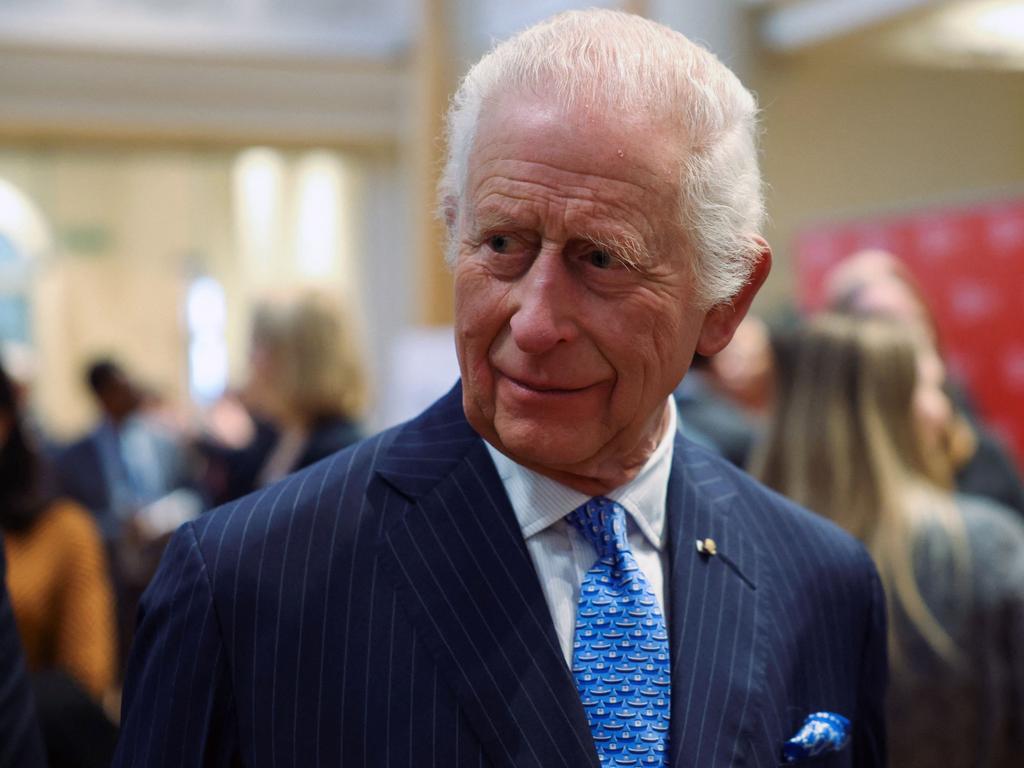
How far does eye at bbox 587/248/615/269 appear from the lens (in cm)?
143

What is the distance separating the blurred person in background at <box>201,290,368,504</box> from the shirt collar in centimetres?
226

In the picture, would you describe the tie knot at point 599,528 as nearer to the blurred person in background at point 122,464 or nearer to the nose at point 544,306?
the nose at point 544,306

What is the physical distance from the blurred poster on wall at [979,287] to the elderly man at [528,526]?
4020 millimetres

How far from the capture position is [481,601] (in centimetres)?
146

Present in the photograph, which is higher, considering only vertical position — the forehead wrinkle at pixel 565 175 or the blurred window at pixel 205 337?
the forehead wrinkle at pixel 565 175

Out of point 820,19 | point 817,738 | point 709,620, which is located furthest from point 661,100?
point 820,19

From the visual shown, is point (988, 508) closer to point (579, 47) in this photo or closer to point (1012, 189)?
point (579, 47)

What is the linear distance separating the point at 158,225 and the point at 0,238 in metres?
1.55

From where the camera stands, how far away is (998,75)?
9367 millimetres

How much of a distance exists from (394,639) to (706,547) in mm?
442

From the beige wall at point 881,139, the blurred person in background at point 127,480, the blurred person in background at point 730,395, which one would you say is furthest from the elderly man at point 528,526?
the beige wall at point 881,139

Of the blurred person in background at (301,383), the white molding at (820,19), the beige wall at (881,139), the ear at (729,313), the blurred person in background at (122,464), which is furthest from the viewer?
the beige wall at (881,139)

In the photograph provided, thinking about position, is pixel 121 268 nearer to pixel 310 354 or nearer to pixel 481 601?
pixel 310 354

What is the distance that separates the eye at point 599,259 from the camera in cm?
143
